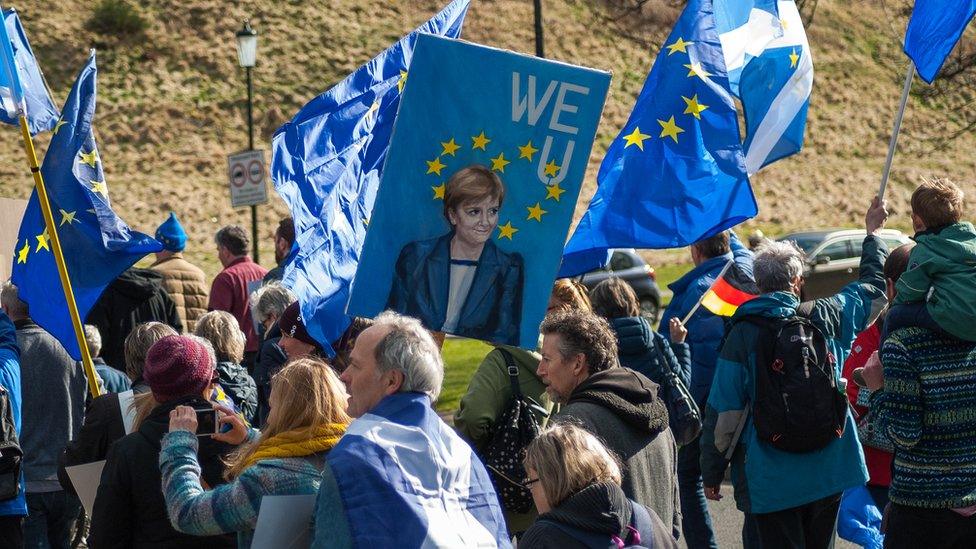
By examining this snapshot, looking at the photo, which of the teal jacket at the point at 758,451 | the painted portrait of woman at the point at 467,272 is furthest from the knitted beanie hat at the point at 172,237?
the teal jacket at the point at 758,451

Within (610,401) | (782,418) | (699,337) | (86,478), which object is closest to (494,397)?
(610,401)

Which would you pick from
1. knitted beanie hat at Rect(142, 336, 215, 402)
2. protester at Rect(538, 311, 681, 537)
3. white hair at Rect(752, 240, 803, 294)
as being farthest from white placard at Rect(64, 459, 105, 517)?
white hair at Rect(752, 240, 803, 294)

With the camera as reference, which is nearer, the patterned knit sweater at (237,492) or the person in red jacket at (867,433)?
the patterned knit sweater at (237,492)

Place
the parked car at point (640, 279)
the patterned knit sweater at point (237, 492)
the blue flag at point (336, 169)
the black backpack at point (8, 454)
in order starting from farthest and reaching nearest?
the parked car at point (640, 279)
the black backpack at point (8, 454)
the blue flag at point (336, 169)
the patterned knit sweater at point (237, 492)

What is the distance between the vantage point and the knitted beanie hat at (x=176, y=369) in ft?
13.8

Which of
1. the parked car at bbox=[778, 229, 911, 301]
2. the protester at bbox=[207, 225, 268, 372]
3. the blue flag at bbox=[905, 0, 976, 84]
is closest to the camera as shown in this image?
the blue flag at bbox=[905, 0, 976, 84]

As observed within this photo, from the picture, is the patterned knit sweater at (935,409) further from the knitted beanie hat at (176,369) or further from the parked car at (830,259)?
the parked car at (830,259)

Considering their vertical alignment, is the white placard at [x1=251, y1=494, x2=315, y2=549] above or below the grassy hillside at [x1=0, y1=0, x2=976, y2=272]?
below

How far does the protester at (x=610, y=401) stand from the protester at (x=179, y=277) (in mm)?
4990

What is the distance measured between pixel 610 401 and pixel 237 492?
4.51ft

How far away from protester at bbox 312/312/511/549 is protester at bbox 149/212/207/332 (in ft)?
18.9

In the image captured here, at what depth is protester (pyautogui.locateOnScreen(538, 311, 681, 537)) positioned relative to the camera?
4.31 meters

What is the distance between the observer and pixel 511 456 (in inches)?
186

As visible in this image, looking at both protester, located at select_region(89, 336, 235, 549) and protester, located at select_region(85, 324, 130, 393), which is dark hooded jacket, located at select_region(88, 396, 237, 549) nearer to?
protester, located at select_region(89, 336, 235, 549)
